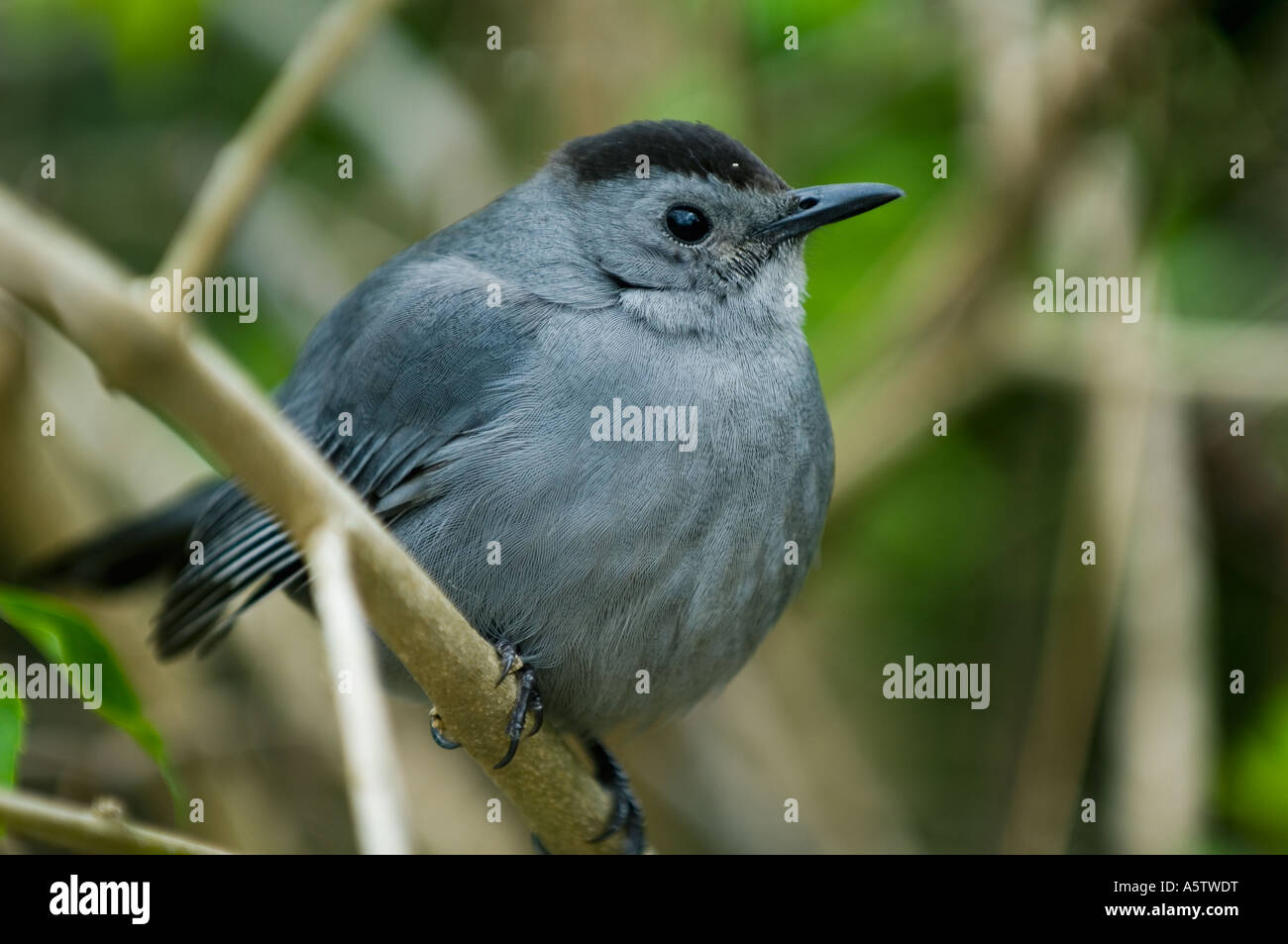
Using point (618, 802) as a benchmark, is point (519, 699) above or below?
above

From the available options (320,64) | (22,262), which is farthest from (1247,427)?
(22,262)

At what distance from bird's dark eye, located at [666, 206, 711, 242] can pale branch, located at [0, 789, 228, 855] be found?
1830 millimetres

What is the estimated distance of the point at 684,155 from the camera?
3387mm

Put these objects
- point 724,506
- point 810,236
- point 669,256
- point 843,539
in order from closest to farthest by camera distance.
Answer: point 724,506 < point 669,256 < point 810,236 < point 843,539

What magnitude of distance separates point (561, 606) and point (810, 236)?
131 cm

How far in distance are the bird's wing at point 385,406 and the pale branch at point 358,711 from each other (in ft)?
5.02

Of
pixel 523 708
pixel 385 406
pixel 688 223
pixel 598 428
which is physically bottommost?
pixel 523 708

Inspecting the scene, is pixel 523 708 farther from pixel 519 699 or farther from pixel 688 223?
pixel 688 223

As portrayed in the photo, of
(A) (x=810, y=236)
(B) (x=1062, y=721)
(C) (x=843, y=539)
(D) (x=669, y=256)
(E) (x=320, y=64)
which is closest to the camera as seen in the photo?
(E) (x=320, y=64)

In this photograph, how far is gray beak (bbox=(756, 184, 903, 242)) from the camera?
3373 mm

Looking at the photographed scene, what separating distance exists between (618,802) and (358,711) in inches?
78.7

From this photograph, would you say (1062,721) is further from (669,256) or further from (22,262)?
(22,262)

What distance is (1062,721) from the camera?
17.0 ft

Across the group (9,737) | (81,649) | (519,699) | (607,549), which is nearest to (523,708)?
A: (519,699)
